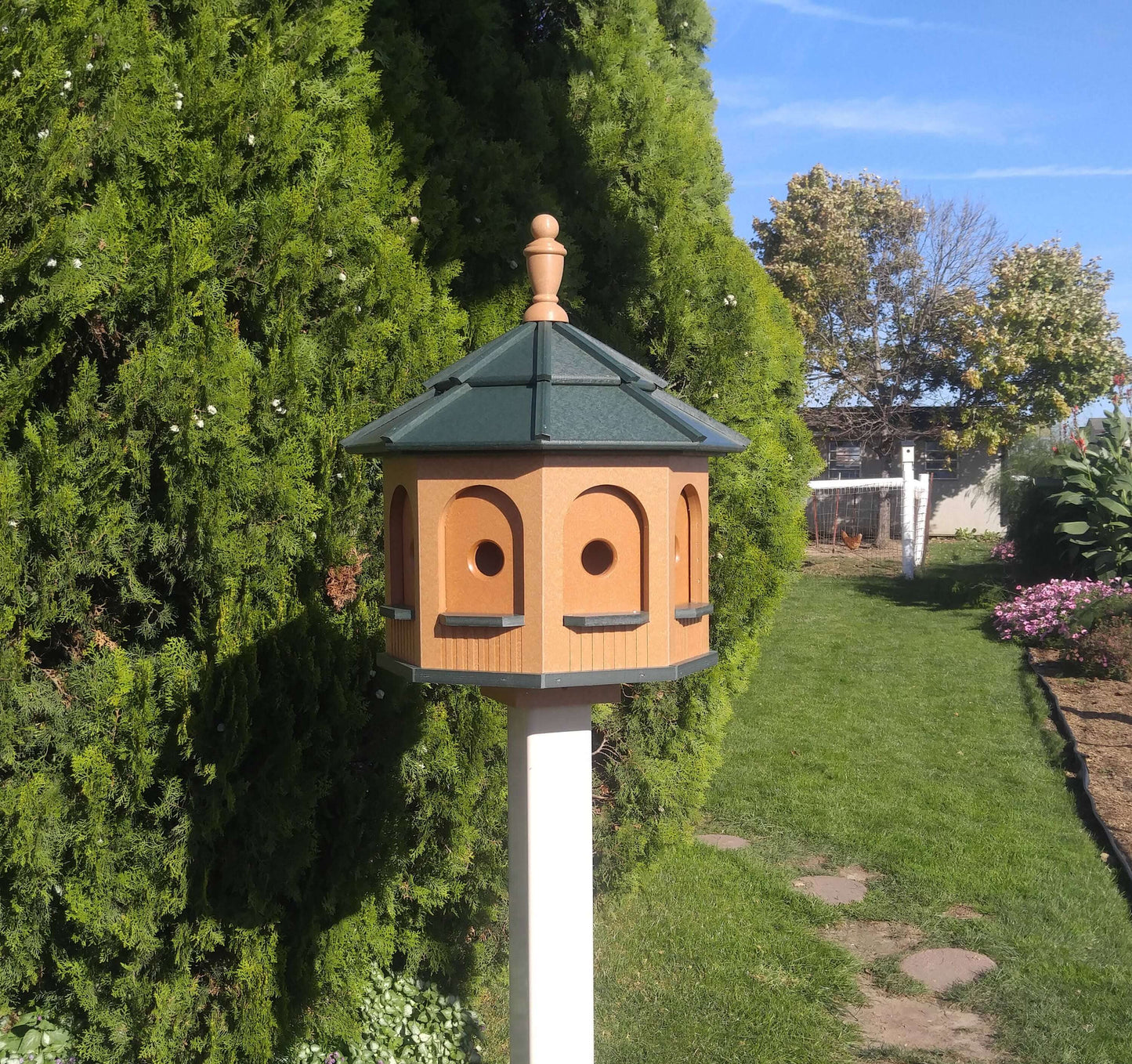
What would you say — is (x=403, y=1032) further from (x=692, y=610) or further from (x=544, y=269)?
(x=544, y=269)

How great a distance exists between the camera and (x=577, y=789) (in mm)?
2357

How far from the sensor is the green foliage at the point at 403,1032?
135 inches

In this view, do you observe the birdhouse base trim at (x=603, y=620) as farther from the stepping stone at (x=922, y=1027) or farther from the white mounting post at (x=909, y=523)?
the white mounting post at (x=909, y=523)

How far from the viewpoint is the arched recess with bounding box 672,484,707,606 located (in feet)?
8.00

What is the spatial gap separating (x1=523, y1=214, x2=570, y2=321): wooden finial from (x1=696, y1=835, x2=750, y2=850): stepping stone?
3.96 metres

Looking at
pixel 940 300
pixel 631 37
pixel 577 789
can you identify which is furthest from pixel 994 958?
pixel 940 300

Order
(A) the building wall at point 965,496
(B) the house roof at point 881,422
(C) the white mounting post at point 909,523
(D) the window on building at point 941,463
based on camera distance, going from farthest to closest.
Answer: (D) the window on building at point 941,463
(A) the building wall at point 965,496
(B) the house roof at point 881,422
(C) the white mounting post at point 909,523

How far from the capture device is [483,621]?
2104mm

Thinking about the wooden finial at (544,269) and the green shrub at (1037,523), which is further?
the green shrub at (1037,523)

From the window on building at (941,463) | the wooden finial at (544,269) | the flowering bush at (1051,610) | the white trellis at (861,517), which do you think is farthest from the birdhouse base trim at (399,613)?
the window on building at (941,463)

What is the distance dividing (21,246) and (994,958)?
4413 millimetres

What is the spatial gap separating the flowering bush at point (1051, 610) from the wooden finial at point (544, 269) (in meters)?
8.48

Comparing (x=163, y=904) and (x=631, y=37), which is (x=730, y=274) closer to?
(x=631, y=37)

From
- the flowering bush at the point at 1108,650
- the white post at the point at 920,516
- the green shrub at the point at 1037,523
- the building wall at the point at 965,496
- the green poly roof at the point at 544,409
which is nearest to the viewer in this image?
the green poly roof at the point at 544,409
